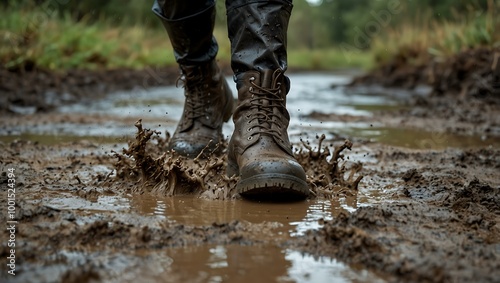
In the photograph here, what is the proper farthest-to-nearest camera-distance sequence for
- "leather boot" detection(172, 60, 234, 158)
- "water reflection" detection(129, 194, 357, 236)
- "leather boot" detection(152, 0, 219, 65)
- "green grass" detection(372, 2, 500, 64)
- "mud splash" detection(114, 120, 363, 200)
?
1. "green grass" detection(372, 2, 500, 64)
2. "leather boot" detection(172, 60, 234, 158)
3. "leather boot" detection(152, 0, 219, 65)
4. "mud splash" detection(114, 120, 363, 200)
5. "water reflection" detection(129, 194, 357, 236)

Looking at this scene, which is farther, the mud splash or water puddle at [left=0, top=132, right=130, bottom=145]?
water puddle at [left=0, top=132, right=130, bottom=145]

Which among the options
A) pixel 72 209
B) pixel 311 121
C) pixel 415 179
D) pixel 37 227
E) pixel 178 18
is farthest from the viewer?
pixel 311 121

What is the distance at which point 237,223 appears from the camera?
6.23 ft

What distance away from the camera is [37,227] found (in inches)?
72.4

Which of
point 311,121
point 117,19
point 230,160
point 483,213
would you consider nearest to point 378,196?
point 483,213

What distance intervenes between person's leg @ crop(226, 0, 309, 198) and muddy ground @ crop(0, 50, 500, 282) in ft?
0.54

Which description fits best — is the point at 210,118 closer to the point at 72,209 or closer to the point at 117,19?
the point at 72,209

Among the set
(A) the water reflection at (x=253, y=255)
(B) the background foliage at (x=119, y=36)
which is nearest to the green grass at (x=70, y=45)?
(B) the background foliage at (x=119, y=36)

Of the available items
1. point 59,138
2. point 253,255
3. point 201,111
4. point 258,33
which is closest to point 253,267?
point 253,255

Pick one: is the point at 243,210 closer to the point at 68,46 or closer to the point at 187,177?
the point at 187,177

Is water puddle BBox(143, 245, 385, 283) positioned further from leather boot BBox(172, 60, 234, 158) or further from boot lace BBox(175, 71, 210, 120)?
boot lace BBox(175, 71, 210, 120)

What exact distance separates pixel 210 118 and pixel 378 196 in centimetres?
113

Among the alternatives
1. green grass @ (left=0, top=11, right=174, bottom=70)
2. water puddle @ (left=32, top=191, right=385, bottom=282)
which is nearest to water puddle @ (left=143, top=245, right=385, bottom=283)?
water puddle @ (left=32, top=191, right=385, bottom=282)

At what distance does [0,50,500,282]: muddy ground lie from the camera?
1.50 metres
